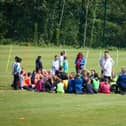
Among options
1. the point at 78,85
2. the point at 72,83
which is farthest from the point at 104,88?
the point at 72,83

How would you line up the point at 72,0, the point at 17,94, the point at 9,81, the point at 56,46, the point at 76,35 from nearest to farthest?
the point at 17,94, the point at 9,81, the point at 56,46, the point at 76,35, the point at 72,0

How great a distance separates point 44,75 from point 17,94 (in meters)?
3.04

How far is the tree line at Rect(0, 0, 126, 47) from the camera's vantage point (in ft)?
247

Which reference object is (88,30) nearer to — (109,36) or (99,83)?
(109,36)

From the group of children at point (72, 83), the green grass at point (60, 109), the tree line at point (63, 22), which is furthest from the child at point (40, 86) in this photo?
the tree line at point (63, 22)

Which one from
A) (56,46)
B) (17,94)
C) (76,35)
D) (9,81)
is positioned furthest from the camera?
(76,35)

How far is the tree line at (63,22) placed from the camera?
75188mm

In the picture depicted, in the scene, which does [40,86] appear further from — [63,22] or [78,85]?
[63,22]

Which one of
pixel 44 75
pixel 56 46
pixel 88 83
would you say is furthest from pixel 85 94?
pixel 56 46

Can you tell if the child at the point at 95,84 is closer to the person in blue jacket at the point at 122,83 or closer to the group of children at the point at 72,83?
the group of children at the point at 72,83

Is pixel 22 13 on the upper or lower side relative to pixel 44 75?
upper

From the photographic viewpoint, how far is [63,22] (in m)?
80.1

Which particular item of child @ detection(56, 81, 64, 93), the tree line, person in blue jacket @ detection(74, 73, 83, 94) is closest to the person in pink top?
person in blue jacket @ detection(74, 73, 83, 94)

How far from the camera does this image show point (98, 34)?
75.4 meters
